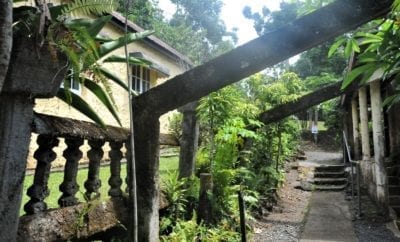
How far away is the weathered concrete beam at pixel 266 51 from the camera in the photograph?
3258 millimetres

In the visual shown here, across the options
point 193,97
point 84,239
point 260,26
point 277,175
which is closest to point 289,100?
point 277,175

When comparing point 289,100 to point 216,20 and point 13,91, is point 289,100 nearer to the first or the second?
point 13,91

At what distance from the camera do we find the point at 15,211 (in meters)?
2.26

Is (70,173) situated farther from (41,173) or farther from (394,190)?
(394,190)

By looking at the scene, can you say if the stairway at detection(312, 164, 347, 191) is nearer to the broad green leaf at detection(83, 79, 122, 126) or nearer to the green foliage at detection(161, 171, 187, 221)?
the green foliage at detection(161, 171, 187, 221)

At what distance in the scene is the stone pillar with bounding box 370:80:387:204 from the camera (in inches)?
342

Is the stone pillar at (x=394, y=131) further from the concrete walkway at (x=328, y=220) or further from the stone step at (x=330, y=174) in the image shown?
the stone step at (x=330, y=174)

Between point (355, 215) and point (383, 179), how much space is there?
3.32ft

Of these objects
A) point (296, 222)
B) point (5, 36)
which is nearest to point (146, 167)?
point (5, 36)

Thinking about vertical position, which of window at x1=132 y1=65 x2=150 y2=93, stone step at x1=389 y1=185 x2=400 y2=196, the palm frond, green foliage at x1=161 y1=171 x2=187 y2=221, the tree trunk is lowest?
stone step at x1=389 y1=185 x2=400 y2=196

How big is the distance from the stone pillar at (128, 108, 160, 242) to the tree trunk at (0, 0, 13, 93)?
2513mm

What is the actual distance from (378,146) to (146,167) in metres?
6.66

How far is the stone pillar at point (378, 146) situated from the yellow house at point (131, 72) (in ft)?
17.8

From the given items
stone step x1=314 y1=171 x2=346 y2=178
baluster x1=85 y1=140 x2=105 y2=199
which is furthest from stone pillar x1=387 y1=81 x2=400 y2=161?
baluster x1=85 y1=140 x2=105 y2=199
